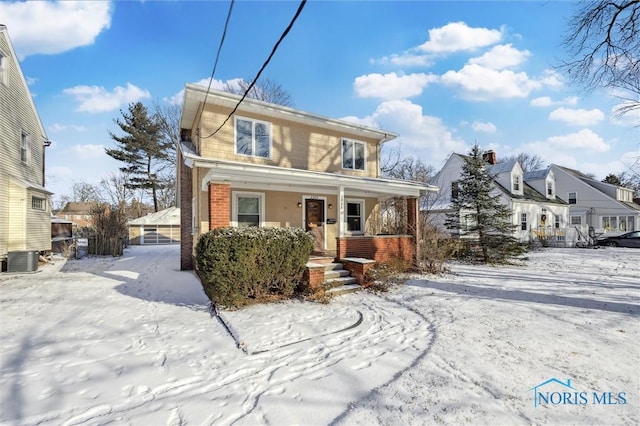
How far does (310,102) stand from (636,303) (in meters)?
14.9

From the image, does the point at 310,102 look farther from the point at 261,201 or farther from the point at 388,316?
the point at 388,316

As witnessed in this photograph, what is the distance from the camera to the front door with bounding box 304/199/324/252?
1152cm

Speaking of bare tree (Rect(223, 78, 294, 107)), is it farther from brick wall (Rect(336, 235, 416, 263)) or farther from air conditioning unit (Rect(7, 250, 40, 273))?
brick wall (Rect(336, 235, 416, 263))

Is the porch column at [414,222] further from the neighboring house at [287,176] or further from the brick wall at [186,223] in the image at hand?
the brick wall at [186,223]

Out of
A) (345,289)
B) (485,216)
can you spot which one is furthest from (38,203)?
(485,216)

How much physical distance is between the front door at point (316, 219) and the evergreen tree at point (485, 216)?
6.87m

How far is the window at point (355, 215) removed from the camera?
12780 mm

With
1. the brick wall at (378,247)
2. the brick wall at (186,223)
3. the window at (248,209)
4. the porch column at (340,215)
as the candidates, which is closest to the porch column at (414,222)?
the brick wall at (378,247)

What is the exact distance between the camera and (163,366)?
382 cm

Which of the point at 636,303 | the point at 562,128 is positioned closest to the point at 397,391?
the point at 636,303

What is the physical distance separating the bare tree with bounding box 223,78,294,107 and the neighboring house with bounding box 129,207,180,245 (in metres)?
12.0

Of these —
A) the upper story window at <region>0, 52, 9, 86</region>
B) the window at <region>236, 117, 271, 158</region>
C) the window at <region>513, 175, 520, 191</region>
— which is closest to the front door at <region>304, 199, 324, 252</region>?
the window at <region>236, 117, 271, 158</region>

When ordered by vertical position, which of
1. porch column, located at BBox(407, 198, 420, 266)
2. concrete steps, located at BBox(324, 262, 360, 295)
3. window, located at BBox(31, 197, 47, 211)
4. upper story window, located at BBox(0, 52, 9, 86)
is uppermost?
upper story window, located at BBox(0, 52, 9, 86)

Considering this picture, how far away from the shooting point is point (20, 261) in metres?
11.3
